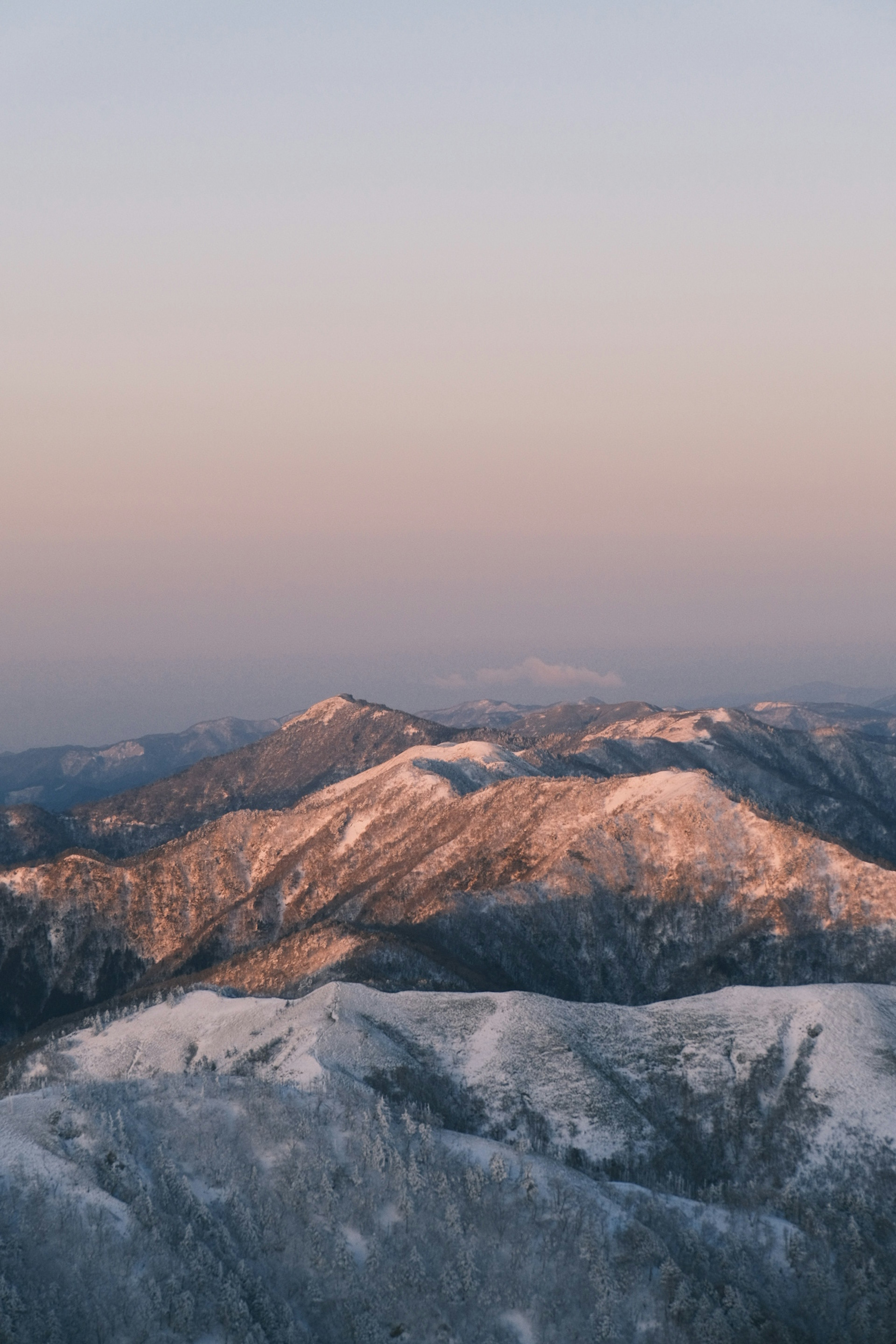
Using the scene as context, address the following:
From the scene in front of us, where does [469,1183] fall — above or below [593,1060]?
above

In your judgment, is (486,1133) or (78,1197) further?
(486,1133)

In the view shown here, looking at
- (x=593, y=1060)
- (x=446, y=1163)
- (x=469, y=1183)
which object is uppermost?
(x=446, y=1163)

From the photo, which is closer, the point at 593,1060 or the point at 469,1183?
the point at 469,1183

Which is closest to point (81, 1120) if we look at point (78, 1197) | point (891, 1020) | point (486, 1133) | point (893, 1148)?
point (78, 1197)

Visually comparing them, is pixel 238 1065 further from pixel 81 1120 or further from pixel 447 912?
pixel 447 912

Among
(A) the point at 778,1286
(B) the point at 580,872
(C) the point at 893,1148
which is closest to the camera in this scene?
(A) the point at 778,1286

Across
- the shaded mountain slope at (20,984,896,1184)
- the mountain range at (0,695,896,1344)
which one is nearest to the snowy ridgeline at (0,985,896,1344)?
the mountain range at (0,695,896,1344)

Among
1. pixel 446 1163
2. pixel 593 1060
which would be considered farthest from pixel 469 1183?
pixel 593 1060

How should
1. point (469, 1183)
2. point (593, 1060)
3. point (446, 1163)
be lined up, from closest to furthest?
point (469, 1183), point (446, 1163), point (593, 1060)

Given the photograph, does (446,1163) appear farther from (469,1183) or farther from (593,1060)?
(593,1060)

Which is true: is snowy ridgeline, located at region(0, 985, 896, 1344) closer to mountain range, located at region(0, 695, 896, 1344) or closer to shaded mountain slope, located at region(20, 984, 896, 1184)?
mountain range, located at region(0, 695, 896, 1344)
